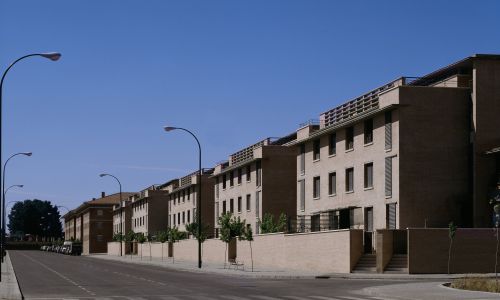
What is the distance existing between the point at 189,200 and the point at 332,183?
145 feet

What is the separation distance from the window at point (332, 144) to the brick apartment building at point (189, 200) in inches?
1314

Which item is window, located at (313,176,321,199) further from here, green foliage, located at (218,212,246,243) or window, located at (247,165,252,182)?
window, located at (247,165,252,182)

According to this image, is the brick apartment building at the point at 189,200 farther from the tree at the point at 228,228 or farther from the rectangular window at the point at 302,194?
the rectangular window at the point at 302,194

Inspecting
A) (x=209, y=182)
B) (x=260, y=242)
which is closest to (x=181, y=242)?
(x=209, y=182)

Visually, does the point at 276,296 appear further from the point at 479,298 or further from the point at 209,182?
the point at 209,182

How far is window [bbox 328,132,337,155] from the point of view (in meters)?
54.2

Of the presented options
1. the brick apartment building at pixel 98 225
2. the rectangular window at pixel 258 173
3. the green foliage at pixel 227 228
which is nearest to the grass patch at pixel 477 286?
the green foliage at pixel 227 228

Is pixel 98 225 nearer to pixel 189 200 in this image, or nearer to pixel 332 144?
pixel 189 200

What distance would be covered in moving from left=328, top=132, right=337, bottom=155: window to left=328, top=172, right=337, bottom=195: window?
1514mm

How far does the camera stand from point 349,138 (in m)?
52.3

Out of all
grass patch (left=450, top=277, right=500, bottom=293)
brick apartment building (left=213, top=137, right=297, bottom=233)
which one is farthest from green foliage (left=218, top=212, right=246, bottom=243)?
grass patch (left=450, top=277, right=500, bottom=293)

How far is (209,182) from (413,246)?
5519 centimetres

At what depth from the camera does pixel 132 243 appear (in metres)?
124

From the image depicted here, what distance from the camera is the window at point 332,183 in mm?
54188
